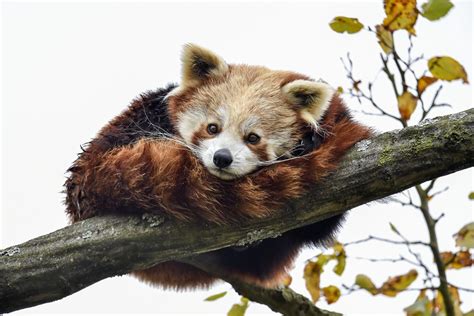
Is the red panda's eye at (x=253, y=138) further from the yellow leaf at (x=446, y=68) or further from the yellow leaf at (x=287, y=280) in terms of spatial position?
the yellow leaf at (x=446, y=68)

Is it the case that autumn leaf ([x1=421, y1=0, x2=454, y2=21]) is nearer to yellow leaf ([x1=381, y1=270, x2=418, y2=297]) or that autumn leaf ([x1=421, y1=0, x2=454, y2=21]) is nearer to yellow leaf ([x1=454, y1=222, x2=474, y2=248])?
yellow leaf ([x1=454, y1=222, x2=474, y2=248])

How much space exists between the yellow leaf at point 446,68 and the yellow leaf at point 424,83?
0.14 meters

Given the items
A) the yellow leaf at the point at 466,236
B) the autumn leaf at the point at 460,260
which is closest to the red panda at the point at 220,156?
the yellow leaf at the point at 466,236

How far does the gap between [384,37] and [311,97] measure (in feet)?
1.64

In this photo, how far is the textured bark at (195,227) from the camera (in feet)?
7.90

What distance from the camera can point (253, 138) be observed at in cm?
325

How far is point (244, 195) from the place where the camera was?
2545 millimetres

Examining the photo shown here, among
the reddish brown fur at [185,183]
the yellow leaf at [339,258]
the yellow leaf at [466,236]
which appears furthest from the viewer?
the yellow leaf at [339,258]

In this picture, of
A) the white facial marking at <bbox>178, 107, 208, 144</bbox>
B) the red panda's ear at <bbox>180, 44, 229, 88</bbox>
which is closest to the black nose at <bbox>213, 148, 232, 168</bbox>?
the white facial marking at <bbox>178, 107, 208, 144</bbox>

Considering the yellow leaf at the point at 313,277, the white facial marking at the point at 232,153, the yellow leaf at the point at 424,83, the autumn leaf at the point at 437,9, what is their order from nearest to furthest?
the white facial marking at the point at 232,153 → the autumn leaf at the point at 437,9 → the yellow leaf at the point at 424,83 → the yellow leaf at the point at 313,277

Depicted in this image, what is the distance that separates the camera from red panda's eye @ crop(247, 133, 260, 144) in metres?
3.22

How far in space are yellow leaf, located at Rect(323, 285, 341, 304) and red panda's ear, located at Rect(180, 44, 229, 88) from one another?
140cm

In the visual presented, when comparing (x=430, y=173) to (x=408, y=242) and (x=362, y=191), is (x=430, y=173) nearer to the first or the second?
(x=362, y=191)

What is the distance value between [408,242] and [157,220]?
1.49 metres
